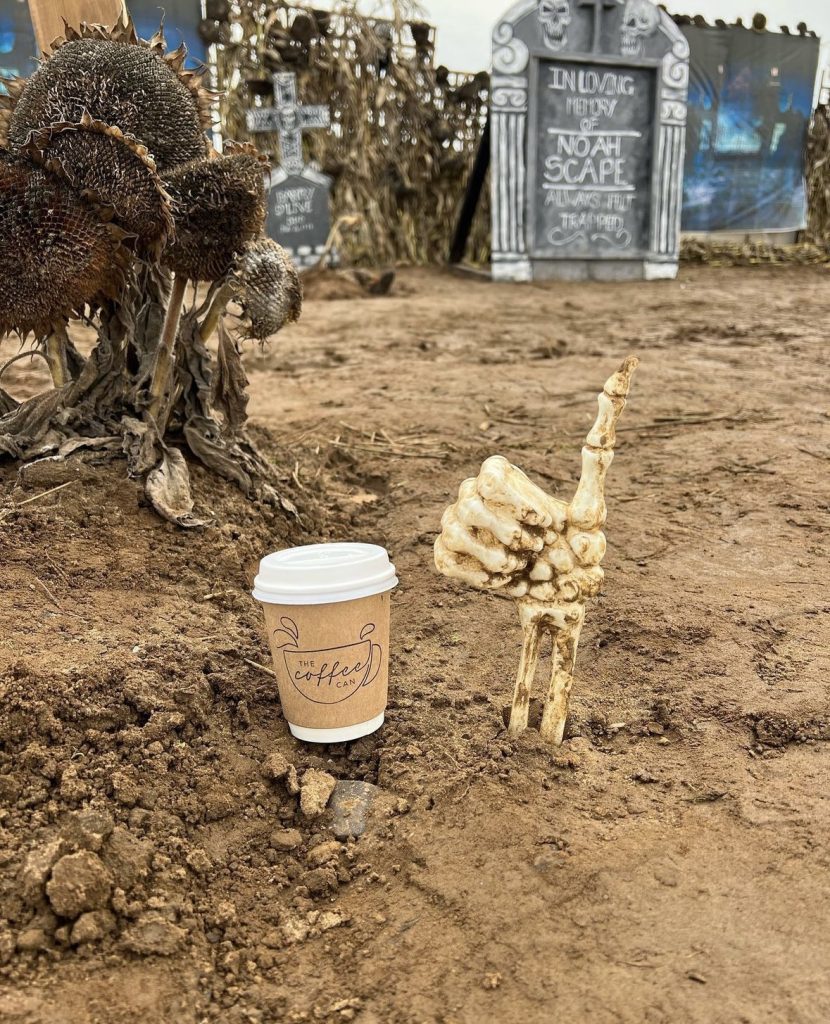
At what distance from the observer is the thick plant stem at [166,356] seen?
2380mm

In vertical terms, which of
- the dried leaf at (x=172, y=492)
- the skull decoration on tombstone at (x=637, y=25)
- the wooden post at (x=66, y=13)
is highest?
the skull decoration on tombstone at (x=637, y=25)

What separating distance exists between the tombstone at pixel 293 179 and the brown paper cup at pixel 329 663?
7.50 meters

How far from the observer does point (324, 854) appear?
151 cm

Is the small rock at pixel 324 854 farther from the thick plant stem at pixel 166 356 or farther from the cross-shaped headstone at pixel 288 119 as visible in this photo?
the cross-shaped headstone at pixel 288 119

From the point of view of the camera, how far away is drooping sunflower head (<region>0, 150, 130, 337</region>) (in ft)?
6.44

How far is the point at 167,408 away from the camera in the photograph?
259 centimetres

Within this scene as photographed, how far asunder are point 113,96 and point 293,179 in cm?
703

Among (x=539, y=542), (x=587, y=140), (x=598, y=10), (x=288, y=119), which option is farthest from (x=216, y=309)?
(x=598, y=10)

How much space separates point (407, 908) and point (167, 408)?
66.3 inches

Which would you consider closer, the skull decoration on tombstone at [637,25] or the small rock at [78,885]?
the small rock at [78,885]

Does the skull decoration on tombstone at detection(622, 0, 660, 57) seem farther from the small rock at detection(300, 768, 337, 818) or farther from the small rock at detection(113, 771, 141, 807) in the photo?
the small rock at detection(113, 771, 141, 807)

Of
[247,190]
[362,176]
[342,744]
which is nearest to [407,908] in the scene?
[342,744]

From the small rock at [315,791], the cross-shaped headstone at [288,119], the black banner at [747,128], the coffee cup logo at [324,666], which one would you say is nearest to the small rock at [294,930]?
the small rock at [315,791]

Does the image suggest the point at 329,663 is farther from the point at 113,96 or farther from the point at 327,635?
the point at 113,96
